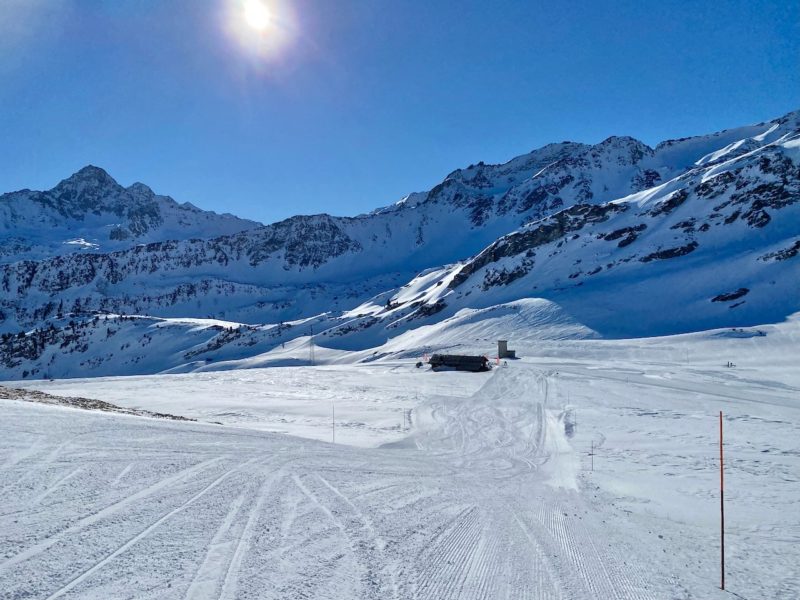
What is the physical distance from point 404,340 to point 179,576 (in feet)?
254

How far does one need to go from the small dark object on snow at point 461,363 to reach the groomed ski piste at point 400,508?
1921 centimetres

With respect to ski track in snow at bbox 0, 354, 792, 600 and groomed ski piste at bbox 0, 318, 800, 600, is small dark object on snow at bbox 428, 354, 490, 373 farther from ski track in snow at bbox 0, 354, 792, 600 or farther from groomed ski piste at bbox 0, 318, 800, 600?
ski track in snow at bbox 0, 354, 792, 600

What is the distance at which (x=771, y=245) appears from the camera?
222 feet

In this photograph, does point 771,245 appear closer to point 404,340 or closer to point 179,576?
point 404,340

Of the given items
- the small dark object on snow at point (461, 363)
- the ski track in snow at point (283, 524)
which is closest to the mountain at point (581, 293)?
the small dark object on snow at point (461, 363)

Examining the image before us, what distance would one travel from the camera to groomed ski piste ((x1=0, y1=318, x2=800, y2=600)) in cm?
575

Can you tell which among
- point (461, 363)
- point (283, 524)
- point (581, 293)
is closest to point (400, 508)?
point (283, 524)

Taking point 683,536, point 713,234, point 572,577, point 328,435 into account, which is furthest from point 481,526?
point 713,234

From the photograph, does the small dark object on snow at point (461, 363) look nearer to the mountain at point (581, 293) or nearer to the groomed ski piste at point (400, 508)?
the groomed ski piste at point (400, 508)

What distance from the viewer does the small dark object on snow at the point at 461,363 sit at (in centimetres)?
3847

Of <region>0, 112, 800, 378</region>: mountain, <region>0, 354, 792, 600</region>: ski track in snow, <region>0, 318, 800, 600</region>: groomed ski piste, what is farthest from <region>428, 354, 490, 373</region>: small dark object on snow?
<region>0, 354, 792, 600</region>: ski track in snow

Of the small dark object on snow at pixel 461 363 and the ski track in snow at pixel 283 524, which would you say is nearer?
the ski track in snow at pixel 283 524

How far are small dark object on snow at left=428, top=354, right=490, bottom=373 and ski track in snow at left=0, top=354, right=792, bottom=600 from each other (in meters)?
25.9

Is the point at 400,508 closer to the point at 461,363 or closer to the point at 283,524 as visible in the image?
the point at 283,524
